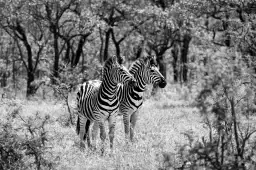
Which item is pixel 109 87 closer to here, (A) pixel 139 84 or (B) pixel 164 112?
(A) pixel 139 84

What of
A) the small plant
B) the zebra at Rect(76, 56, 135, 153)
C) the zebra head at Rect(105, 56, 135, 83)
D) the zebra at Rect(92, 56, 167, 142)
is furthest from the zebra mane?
the small plant

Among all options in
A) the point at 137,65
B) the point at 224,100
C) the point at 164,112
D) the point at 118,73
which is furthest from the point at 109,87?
the point at 164,112

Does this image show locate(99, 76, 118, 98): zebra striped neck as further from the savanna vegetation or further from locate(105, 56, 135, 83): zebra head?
the savanna vegetation

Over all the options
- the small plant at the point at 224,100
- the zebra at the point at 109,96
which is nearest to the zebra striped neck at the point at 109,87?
the zebra at the point at 109,96

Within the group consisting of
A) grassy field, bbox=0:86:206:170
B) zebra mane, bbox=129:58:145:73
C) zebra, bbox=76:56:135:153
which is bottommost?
grassy field, bbox=0:86:206:170

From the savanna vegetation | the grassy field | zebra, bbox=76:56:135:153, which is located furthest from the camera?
zebra, bbox=76:56:135:153

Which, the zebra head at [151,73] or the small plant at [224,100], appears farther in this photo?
the zebra head at [151,73]

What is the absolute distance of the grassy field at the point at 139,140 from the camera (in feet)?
25.8

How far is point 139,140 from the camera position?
1065 centimetres

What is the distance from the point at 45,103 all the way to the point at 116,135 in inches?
330

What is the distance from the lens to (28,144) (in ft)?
23.4

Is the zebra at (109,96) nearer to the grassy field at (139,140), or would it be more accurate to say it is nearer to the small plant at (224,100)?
the grassy field at (139,140)

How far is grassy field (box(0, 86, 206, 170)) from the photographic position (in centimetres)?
786

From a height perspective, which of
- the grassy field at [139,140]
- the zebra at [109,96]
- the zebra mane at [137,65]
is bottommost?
the grassy field at [139,140]
